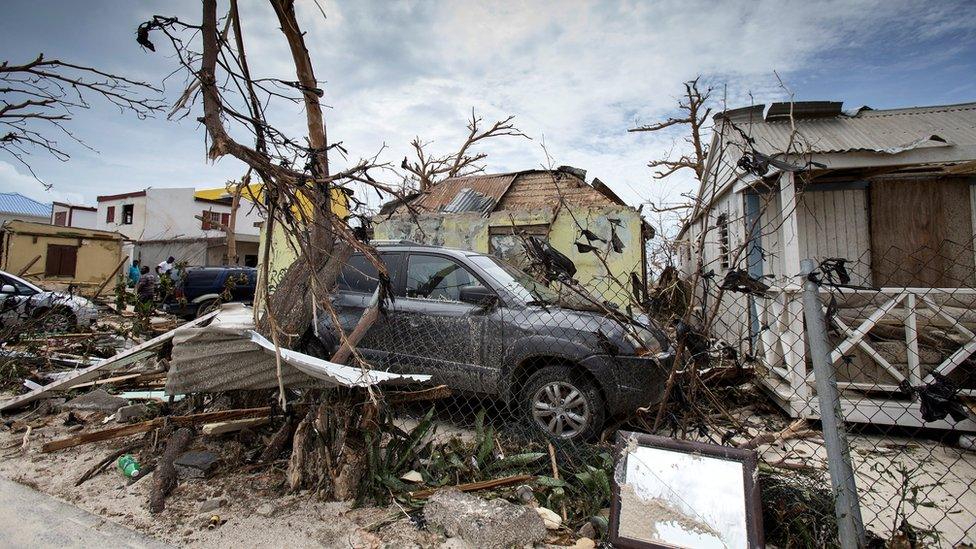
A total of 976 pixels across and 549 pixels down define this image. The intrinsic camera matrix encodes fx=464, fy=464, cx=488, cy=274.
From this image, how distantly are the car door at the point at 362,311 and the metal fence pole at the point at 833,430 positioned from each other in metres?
3.34

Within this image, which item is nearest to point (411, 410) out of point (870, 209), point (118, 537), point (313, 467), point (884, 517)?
point (313, 467)

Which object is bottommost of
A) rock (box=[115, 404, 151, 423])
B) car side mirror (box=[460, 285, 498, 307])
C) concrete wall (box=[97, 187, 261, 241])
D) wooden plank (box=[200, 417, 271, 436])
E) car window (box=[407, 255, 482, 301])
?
rock (box=[115, 404, 151, 423])

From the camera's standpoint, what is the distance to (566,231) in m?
10.0

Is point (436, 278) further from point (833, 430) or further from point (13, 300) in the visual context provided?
point (13, 300)

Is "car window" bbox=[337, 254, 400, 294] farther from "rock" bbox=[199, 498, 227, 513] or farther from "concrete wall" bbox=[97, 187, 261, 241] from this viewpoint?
"concrete wall" bbox=[97, 187, 261, 241]

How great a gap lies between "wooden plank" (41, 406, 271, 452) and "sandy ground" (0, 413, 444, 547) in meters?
0.14

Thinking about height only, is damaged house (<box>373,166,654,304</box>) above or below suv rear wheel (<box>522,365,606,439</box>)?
above

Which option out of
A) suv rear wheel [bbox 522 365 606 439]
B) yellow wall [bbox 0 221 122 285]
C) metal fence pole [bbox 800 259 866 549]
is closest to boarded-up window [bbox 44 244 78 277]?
yellow wall [bbox 0 221 122 285]

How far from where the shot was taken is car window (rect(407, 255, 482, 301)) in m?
4.66

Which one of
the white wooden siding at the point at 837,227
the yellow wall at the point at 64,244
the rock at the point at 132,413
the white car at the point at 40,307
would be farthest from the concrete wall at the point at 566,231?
the yellow wall at the point at 64,244

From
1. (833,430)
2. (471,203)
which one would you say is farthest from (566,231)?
(833,430)

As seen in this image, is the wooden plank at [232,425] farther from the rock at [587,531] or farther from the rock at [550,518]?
the rock at [587,531]

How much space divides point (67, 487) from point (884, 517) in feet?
17.2

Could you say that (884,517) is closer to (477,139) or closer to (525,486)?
(525,486)
